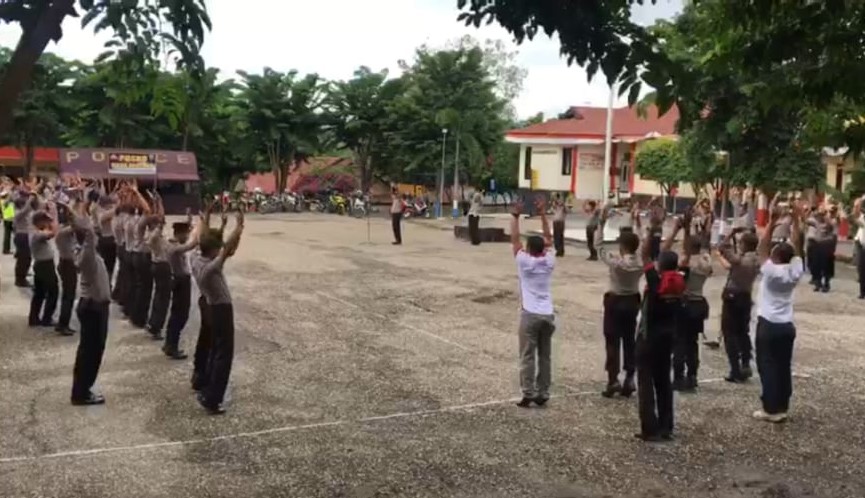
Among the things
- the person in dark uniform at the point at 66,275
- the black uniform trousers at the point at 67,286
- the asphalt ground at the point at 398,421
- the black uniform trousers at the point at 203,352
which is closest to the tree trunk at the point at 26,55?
the asphalt ground at the point at 398,421

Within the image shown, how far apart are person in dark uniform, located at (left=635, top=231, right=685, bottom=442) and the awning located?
32.3m

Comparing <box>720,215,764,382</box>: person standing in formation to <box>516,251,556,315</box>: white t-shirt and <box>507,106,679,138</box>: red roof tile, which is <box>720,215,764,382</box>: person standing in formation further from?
<box>507,106,679,138</box>: red roof tile

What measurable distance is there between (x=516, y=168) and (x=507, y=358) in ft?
144

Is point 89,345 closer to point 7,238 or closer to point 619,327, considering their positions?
point 619,327

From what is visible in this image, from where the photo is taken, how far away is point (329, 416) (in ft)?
26.0

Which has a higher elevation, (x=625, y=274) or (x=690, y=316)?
(x=625, y=274)

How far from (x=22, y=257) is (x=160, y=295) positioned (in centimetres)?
518

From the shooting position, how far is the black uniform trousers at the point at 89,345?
321 inches

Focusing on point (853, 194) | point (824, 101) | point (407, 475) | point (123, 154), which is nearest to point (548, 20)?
point (824, 101)

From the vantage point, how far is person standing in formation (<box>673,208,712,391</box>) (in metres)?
8.93

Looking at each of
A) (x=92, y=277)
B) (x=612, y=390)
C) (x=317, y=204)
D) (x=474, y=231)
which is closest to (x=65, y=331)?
(x=92, y=277)

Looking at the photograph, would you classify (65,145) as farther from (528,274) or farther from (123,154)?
(528,274)

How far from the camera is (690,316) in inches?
361

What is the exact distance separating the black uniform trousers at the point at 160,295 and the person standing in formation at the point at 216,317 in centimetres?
292
